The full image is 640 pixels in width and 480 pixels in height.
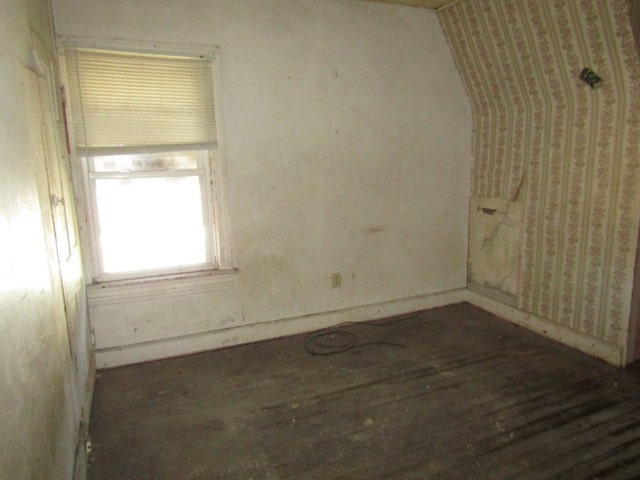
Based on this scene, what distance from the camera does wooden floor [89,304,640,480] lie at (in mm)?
1964

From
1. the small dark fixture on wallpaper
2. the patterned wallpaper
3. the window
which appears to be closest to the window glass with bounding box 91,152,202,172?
the window

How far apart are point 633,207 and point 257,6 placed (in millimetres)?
2769

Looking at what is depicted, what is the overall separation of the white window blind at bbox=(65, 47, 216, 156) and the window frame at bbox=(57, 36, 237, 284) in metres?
0.03

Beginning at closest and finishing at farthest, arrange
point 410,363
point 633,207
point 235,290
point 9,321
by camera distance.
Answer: point 9,321 → point 633,207 → point 410,363 → point 235,290

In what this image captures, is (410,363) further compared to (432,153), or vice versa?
(432,153)

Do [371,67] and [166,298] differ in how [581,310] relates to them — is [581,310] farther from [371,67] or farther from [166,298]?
[166,298]

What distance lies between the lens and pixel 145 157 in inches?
113

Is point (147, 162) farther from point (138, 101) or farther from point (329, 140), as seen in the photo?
point (329, 140)

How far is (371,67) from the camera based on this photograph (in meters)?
3.33

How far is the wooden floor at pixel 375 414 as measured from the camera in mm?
1964

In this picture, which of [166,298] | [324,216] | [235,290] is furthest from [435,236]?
[166,298]

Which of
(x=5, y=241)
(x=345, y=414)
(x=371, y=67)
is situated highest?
(x=371, y=67)

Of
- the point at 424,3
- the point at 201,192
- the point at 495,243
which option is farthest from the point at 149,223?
the point at 495,243

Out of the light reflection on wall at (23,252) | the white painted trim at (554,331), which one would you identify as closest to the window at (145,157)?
the light reflection on wall at (23,252)
